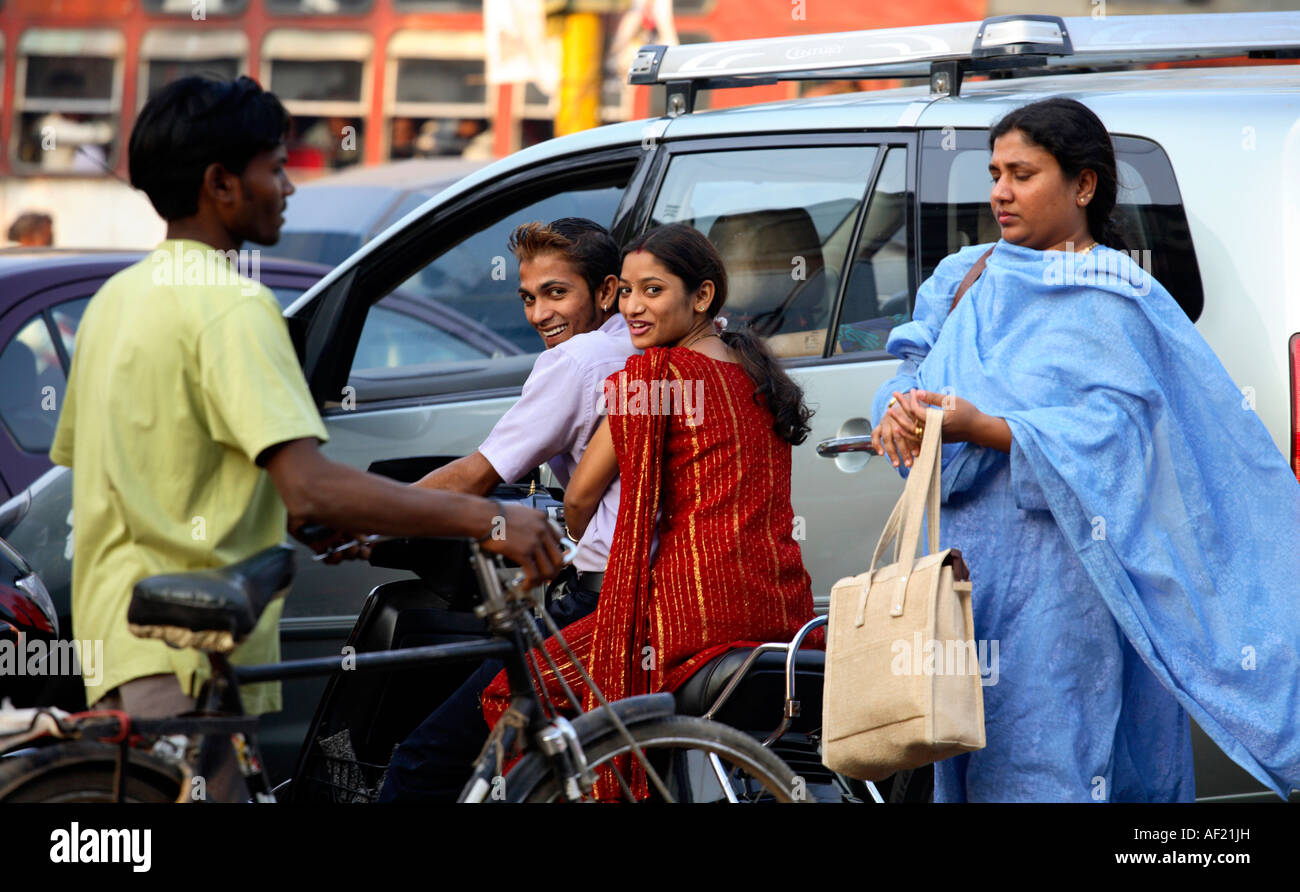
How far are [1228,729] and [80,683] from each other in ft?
9.60

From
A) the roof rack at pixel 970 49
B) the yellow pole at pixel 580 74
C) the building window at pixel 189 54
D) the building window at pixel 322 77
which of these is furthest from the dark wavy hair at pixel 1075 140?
the building window at pixel 189 54

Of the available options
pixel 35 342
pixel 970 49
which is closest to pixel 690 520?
pixel 970 49

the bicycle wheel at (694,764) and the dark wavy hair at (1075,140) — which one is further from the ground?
the dark wavy hair at (1075,140)

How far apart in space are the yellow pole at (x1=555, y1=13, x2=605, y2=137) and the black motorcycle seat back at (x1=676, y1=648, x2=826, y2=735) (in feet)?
32.6

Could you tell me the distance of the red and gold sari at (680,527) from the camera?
298 cm

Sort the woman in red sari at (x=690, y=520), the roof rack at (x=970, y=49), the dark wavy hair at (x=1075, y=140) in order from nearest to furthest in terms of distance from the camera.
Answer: the dark wavy hair at (x=1075, y=140), the woman in red sari at (x=690, y=520), the roof rack at (x=970, y=49)

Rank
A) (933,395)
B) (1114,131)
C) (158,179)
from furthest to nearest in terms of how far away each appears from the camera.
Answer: (1114,131) < (933,395) < (158,179)

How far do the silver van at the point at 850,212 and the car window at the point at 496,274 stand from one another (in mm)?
20

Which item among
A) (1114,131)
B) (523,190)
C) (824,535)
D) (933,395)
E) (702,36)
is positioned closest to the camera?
(933,395)

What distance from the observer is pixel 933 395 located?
282 centimetres

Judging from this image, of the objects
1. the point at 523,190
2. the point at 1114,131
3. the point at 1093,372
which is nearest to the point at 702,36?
the point at 523,190

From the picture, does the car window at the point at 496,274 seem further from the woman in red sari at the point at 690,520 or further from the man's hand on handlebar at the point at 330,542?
the man's hand on handlebar at the point at 330,542

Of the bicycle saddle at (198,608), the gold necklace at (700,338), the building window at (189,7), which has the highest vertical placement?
the building window at (189,7)

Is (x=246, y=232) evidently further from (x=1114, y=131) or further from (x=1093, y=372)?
(x=1114, y=131)
